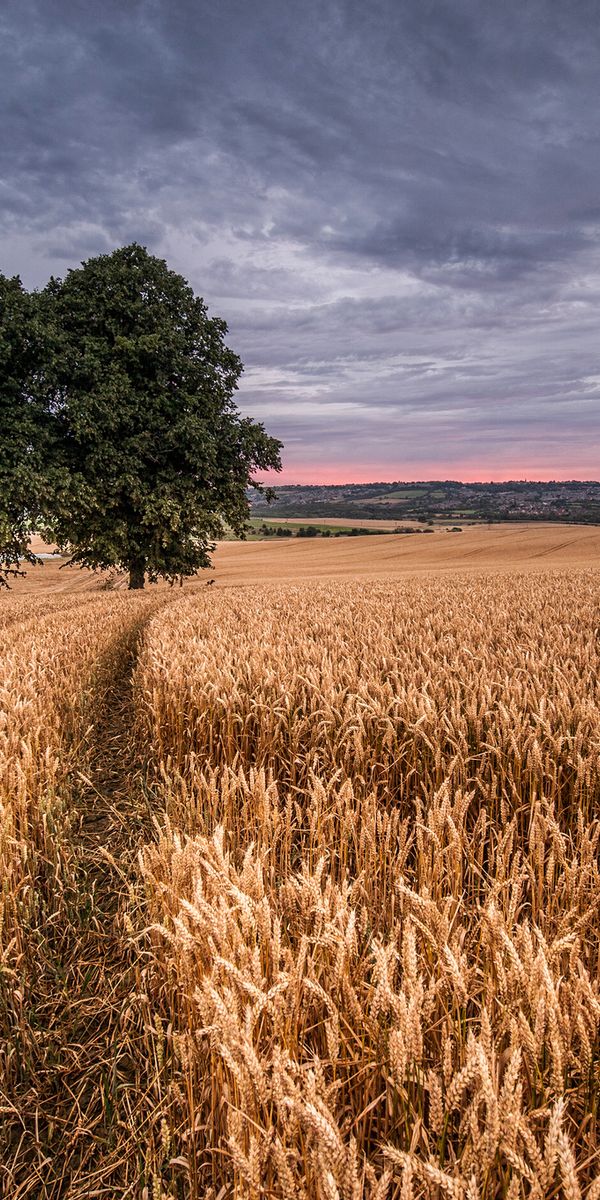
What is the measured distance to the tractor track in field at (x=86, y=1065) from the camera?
1.65 m

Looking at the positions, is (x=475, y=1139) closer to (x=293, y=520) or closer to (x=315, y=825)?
(x=315, y=825)

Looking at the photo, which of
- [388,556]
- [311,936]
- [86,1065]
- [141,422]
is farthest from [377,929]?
[388,556]

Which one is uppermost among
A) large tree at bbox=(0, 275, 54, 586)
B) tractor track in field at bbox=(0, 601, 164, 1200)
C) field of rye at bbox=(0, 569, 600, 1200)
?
large tree at bbox=(0, 275, 54, 586)

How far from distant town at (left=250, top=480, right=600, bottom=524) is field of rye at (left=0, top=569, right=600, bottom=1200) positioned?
7796 cm

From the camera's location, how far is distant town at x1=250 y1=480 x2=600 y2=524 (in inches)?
3546

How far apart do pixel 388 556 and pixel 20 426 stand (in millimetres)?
39491

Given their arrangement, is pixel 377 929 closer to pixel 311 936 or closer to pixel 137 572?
pixel 311 936

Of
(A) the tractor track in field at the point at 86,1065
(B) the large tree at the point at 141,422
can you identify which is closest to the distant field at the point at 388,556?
(B) the large tree at the point at 141,422

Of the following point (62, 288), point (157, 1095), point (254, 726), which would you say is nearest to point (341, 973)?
point (157, 1095)

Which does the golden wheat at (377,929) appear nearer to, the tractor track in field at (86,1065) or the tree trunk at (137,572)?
the tractor track in field at (86,1065)

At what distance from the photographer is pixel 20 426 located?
1911cm

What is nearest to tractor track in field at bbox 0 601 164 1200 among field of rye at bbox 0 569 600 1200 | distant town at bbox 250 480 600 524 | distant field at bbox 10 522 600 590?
field of rye at bbox 0 569 600 1200

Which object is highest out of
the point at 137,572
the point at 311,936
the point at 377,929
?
the point at 137,572

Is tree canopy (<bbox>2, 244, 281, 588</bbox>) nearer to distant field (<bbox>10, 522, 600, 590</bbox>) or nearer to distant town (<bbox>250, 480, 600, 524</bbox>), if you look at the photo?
distant field (<bbox>10, 522, 600, 590</bbox>)
